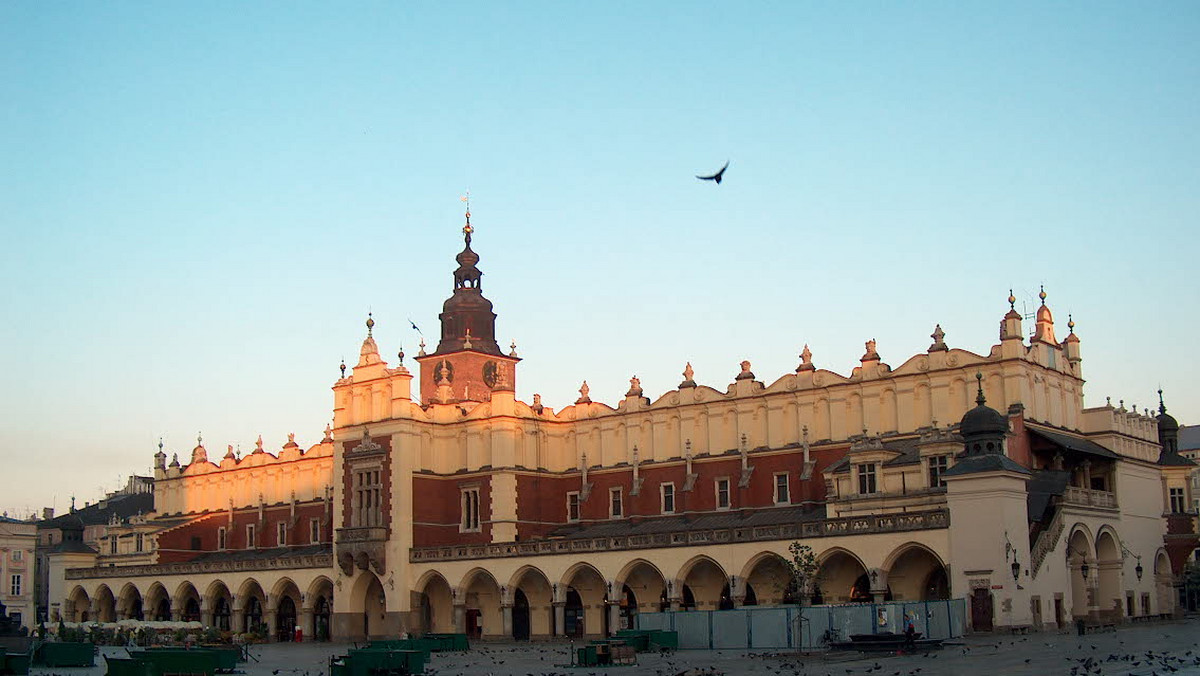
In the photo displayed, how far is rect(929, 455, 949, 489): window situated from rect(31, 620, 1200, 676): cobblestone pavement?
9.17 metres

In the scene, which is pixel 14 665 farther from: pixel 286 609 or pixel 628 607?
pixel 286 609

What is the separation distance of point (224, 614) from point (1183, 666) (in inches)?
2577

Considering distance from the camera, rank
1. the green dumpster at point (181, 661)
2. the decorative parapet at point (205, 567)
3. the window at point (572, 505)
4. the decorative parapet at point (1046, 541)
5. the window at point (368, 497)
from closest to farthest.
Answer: the green dumpster at point (181, 661), the decorative parapet at point (1046, 541), the window at point (368, 497), the window at point (572, 505), the decorative parapet at point (205, 567)

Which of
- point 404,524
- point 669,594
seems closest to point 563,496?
point 404,524

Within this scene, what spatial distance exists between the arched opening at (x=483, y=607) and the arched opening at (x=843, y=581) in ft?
59.6

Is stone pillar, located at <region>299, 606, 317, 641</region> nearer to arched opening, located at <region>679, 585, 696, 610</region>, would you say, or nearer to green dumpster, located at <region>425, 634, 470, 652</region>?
green dumpster, located at <region>425, 634, 470, 652</region>

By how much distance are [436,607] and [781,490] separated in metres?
20.3

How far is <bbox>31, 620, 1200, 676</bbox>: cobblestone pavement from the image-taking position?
34.0 metres

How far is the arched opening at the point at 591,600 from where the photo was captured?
67.7 metres

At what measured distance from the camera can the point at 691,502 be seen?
70250mm

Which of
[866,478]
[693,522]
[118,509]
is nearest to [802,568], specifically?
[866,478]

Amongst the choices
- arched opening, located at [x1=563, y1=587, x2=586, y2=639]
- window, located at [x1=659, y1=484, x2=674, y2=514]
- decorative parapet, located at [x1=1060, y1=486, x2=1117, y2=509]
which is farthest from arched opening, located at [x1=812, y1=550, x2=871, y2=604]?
arched opening, located at [x1=563, y1=587, x2=586, y2=639]

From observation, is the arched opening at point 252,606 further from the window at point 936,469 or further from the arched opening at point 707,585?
the window at point 936,469

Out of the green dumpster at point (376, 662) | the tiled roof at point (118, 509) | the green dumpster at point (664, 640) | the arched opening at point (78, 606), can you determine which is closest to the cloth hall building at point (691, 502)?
the arched opening at point (78, 606)
